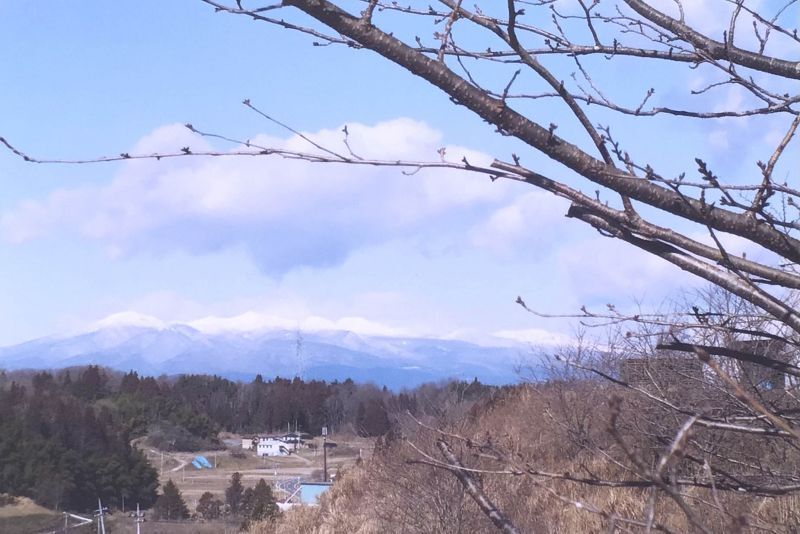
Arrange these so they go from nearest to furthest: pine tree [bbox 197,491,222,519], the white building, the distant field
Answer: pine tree [bbox 197,491,222,519]
the distant field
the white building

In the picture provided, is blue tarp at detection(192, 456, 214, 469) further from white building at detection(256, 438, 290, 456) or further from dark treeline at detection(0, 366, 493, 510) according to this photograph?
white building at detection(256, 438, 290, 456)

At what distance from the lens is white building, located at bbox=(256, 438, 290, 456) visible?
2345 inches

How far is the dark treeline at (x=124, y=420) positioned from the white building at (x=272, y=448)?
10.6 ft

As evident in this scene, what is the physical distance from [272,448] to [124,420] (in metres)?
9.30

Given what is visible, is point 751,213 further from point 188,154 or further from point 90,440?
point 90,440

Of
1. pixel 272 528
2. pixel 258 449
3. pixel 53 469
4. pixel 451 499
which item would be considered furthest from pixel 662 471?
pixel 258 449

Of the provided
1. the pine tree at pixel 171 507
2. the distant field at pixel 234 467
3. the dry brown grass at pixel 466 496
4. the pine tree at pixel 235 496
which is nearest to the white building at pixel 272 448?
the distant field at pixel 234 467

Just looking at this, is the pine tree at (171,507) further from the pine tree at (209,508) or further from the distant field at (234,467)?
the distant field at (234,467)

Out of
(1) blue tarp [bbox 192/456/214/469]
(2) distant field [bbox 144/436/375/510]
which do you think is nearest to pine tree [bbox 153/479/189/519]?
(2) distant field [bbox 144/436/375/510]

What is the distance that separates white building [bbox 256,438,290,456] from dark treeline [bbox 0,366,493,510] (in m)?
3.23

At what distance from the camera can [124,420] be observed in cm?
5950

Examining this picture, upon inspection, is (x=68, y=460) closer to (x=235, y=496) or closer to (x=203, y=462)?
(x=235, y=496)

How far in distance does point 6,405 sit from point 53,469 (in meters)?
8.36

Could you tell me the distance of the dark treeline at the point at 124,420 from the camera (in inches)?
1740
